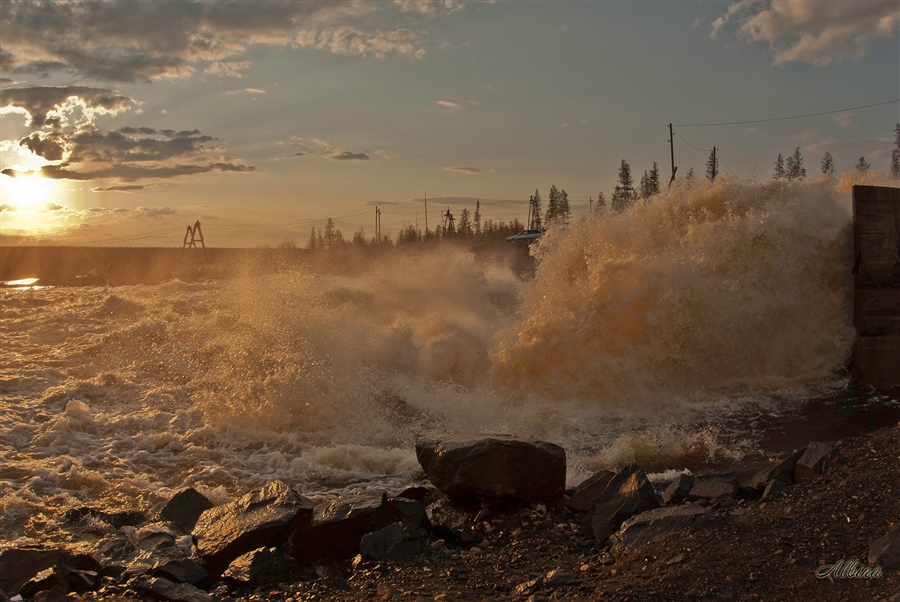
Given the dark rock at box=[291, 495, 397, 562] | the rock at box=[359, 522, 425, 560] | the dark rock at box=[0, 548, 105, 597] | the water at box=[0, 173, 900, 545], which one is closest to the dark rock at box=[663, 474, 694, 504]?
the water at box=[0, 173, 900, 545]

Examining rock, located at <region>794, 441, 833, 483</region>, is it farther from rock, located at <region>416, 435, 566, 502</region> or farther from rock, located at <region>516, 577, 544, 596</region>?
rock, located at <region>516, 577, 544, 596</region>

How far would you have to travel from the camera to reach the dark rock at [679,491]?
625 cm

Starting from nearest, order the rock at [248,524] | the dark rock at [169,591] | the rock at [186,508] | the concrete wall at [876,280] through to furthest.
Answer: the dark rock at [169,591], the rock at [248,524], the rock at [186,508], the concrete wall at [876,280]

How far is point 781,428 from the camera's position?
962 cm

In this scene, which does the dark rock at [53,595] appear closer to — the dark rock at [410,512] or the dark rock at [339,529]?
the dark rock at [339,529]

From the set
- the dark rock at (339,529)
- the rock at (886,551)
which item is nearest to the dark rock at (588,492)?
the dark rock at (339,529)

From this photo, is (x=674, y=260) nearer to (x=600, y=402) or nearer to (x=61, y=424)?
(x=600, y=402)

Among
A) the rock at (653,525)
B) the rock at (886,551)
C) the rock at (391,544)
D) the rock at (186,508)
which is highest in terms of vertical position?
the rock at (886,551)

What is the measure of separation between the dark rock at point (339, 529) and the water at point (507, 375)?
1.57 metres

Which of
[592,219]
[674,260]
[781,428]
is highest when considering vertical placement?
[592,219]

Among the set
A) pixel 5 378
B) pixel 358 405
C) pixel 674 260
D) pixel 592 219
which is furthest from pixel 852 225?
pixel 5 378

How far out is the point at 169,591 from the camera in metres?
4.88

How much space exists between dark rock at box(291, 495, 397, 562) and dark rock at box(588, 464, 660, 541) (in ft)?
6.17

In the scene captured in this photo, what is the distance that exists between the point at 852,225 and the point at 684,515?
11.3 meters
